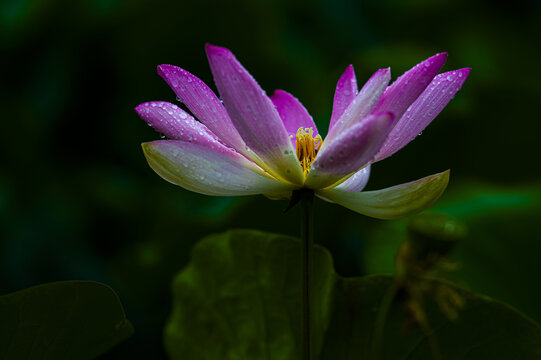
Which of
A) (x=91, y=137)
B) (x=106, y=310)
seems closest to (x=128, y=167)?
(x=91, y=137)

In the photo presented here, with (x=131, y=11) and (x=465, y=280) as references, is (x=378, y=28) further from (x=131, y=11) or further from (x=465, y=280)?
(x=465, y=280)

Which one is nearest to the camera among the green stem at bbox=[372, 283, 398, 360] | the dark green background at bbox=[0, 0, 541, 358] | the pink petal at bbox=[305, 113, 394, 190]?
the pink petal at bbox=[305, 113, 394, 190]

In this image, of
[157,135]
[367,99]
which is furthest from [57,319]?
[157,135]

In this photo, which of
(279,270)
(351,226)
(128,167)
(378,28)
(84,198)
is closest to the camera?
(279,270)

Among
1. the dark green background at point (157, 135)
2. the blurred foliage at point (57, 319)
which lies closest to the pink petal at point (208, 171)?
the blurred foliage at point (57, 319)

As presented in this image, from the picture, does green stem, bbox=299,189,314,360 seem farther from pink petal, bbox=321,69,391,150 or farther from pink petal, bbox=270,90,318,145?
pink petal, bbox=270,90,318,145

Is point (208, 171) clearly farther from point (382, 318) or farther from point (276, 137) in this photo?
point (382, 318)

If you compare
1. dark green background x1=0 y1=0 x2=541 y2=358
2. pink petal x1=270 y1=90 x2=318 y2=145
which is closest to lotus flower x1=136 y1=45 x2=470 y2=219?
pink petal x1=270 y1=90 x2=318 y2=145

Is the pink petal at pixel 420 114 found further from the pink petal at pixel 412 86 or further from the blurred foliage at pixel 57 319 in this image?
the blurred foliage at pixel 57 319
